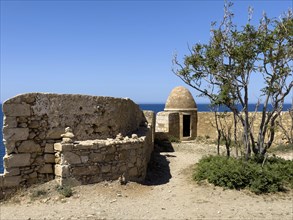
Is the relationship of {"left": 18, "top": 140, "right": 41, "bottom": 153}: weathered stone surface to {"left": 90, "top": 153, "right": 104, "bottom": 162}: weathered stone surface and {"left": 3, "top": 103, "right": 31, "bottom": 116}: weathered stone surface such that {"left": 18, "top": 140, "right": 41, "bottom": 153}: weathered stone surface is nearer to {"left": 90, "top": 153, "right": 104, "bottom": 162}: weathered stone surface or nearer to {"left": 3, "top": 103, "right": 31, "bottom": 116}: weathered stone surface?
{"left": 3, "top": 103, "right": 31, "bottom": 116}: weathered stone surface

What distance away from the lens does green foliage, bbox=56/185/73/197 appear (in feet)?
24.2

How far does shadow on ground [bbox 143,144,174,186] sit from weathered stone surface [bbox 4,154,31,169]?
3323 mm

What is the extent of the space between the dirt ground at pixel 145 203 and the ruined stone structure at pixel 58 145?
35 cm

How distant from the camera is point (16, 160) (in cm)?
772

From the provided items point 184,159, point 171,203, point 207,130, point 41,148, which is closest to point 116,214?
point 171,203

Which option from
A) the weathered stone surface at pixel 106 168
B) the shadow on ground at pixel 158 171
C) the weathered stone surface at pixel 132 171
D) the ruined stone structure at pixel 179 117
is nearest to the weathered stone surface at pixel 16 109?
the weathered stone surface at pixel 106 168

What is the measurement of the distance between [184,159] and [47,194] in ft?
23.6

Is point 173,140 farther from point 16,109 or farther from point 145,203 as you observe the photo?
point 16,109

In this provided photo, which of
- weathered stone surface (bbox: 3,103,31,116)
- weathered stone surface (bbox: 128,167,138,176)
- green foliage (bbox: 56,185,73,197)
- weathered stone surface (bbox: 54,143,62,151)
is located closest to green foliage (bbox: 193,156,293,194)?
weathered stone surface (bbox: 128,167,138,176)

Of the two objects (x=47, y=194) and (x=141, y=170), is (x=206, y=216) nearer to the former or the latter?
(x=141, y=170)

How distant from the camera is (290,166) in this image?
971cm

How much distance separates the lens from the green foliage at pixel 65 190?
7379 millimetres

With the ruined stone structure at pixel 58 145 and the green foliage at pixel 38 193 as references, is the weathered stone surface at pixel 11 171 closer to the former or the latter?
the ruined stone structure at pixel 58 145

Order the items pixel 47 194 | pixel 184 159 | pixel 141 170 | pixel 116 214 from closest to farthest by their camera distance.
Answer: pixel 116 214 → pixel 47 194 → pixel 141 170 → pixel 184 159
